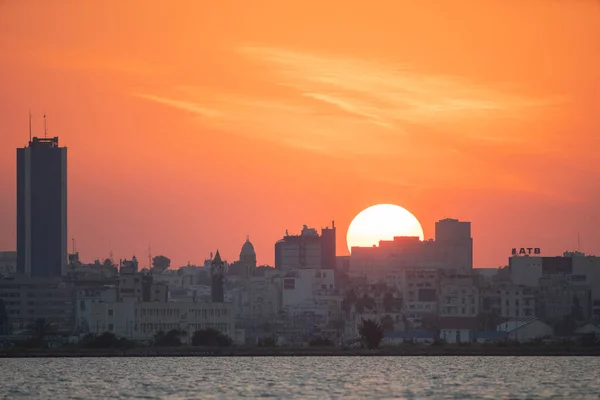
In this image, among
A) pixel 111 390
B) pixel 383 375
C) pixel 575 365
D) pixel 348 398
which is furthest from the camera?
pixel 575 365

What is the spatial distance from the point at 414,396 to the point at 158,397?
19.4 meters

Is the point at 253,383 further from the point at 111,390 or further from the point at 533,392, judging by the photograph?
the point at 533,392

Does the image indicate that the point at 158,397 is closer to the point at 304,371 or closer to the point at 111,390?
the point at 111,390

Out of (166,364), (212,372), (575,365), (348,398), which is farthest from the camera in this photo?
(166,364)

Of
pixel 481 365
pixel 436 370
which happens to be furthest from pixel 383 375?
pixel 481 365

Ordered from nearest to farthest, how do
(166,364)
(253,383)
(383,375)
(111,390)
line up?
(111,390) < (253,383) < (383,375) < (166,364)

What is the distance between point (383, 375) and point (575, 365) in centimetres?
3218

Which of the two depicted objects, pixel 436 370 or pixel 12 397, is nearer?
pixel 12 397

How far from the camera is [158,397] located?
12700 centimetres

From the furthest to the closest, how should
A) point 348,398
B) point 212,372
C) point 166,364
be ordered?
point 166,364 < point 212,372 < point 348,398

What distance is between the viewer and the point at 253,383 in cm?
14838

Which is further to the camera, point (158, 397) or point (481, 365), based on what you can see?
point (481, 365)

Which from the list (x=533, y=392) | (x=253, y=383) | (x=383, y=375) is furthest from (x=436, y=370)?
(x=533, y=392)

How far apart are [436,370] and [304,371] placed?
44.8 feet
